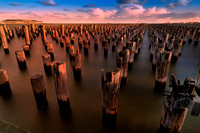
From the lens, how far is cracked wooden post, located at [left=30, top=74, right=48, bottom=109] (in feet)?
11.3

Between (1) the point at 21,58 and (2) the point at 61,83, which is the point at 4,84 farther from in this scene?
(1) the point at 21,58

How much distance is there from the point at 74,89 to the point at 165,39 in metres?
10.5

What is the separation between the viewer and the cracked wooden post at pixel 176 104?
2.02 m

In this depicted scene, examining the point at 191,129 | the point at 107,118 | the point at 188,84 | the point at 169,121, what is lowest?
the point at 191,129

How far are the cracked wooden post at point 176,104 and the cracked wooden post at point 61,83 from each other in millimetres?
2493

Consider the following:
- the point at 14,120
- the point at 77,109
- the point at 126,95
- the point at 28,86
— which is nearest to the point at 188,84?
the point at 126,95

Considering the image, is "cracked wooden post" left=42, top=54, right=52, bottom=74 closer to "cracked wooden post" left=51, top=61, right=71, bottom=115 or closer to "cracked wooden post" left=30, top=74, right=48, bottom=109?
"cracked wooden post" left=30, top=74, right=48, bottom=109

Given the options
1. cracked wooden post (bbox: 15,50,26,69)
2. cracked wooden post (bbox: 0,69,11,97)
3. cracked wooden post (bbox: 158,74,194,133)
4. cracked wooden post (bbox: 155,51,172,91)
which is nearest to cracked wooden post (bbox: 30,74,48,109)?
cracked wooden post (bbox: 0,69,11,97)

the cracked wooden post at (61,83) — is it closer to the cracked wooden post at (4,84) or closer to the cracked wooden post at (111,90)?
the cracked wooden post at (111,90)

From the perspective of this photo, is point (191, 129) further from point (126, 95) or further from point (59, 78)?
point (59, 78)

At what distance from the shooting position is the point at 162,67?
4.25 meters

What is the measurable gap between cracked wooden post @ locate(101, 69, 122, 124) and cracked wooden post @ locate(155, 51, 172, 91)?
220 cm

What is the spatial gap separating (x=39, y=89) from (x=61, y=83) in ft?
2.97

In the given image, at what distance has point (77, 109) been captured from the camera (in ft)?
13.0
